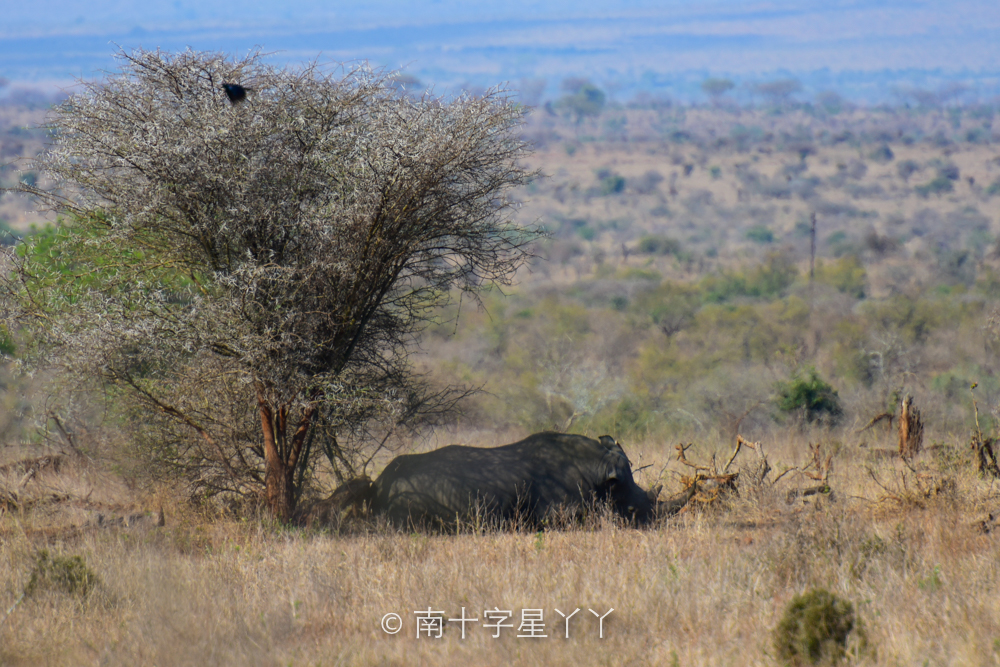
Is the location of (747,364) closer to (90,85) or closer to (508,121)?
(508,121)

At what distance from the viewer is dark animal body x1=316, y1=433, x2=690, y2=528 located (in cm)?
685

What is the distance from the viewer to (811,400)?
13.6 m

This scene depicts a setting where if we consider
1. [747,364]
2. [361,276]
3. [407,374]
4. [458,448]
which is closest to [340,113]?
[361,276]

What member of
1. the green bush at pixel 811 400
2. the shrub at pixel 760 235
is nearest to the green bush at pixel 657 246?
the shrub at pixel 760 235

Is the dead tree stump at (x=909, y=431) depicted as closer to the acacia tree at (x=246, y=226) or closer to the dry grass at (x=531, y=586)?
the dry grass at (x=531, y=586)

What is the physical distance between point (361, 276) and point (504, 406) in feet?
37.1

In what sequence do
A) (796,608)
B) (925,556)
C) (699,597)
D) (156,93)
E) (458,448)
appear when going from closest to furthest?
(796,608), (699,597), (925,556), (156,93), (458,448)

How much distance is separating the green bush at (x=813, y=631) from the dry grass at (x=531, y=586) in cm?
10

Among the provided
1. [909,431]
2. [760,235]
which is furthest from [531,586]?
[760,235]

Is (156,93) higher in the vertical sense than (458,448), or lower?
higher

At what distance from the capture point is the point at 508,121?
6.69m

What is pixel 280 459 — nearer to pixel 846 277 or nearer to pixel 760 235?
pixel 846 277

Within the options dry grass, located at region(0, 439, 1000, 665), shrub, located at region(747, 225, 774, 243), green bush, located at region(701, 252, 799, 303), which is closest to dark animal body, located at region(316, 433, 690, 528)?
dry grass, located at region(0, 439, 1000, 665)

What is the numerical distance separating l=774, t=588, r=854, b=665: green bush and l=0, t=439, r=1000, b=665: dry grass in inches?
4.0
